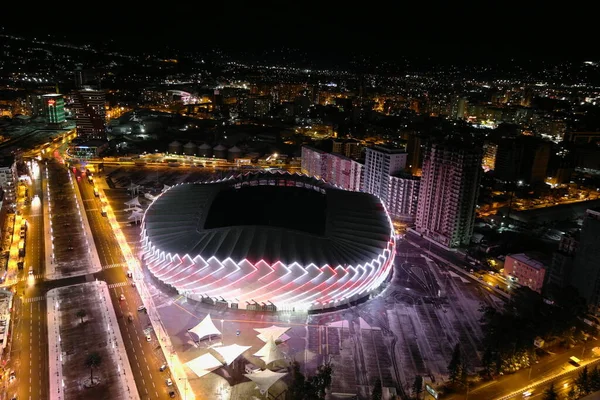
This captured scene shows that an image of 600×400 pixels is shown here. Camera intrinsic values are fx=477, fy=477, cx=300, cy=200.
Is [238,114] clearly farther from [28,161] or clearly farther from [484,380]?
[484,380]

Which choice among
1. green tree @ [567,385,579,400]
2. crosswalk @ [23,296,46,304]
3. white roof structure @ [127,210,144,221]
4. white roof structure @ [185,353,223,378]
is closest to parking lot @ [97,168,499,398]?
white roof structure @ [185,353,223,378]

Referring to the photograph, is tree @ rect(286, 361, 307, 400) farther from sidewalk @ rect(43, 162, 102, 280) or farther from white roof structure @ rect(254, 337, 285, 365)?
sidewalk @ rect(43, 162, 102, 280)

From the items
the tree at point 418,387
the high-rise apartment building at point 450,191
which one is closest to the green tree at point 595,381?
the tree at point 418,387

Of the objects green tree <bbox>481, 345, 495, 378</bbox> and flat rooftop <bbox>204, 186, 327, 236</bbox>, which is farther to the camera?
flat rooftop <bbox>204, 186, 327, 236</bbox>

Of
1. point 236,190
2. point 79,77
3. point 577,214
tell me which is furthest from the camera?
point 79,77

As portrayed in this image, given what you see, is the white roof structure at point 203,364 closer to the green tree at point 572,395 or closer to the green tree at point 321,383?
the green tree at point 321,383

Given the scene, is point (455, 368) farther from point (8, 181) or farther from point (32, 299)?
point (8, 181)

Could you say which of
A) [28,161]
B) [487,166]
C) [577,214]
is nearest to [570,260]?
[577,214]
